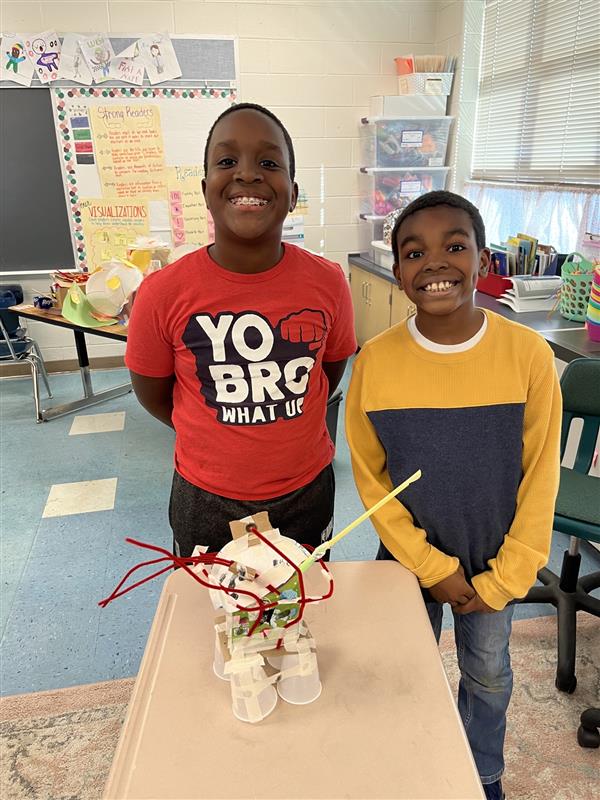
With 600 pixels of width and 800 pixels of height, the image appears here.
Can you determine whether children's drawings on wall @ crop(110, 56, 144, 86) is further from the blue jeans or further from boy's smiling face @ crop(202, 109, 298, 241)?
the blue jeans

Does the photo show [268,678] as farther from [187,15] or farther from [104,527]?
[187,15]

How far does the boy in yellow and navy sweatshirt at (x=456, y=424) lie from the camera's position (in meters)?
1.00

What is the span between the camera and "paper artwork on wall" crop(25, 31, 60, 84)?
361 cm

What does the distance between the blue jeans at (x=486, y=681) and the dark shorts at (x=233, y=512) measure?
288 mm

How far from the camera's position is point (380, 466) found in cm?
111

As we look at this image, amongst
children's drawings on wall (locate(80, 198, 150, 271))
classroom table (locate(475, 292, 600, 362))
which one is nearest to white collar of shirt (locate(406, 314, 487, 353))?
classroom table (locate(475, 292, 600, 362))

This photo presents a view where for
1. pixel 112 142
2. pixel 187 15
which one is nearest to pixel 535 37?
pixel 187 15

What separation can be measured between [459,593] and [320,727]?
44 centimetres

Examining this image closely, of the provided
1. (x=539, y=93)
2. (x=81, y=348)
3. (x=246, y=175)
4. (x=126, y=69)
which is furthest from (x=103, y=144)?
(x=246, y=175)

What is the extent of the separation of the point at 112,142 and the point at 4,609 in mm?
3020

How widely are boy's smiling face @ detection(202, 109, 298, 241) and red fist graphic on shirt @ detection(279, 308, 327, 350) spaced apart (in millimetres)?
159

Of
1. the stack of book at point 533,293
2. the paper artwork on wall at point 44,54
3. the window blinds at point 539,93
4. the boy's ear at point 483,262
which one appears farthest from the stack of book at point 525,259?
the paper artwork on wall at point 44,54

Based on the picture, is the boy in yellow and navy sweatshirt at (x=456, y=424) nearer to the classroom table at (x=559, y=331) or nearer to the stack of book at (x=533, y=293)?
the classroom table at (x=559, y=331)

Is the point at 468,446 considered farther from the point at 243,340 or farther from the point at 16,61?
the point at 16,61
